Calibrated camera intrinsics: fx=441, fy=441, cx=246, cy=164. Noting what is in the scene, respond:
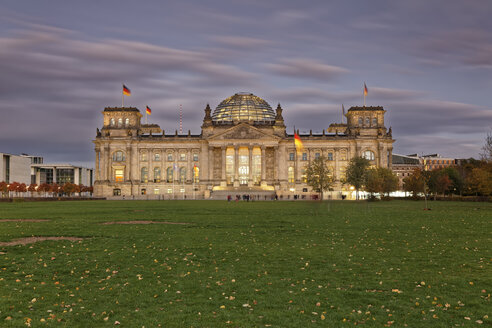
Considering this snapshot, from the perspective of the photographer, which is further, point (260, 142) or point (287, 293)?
point (260, 142)

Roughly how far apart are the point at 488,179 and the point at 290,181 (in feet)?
288

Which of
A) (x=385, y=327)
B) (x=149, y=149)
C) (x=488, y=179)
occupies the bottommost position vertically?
(x=385, y=327)

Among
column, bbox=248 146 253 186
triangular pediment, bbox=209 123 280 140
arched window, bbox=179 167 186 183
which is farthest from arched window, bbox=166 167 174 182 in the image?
column, bbox=248 146 253 186

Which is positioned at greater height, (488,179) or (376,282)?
(488,179)

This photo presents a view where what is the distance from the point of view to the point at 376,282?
1429cm

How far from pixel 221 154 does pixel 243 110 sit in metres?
22.5

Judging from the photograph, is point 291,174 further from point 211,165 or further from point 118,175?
point 118,175

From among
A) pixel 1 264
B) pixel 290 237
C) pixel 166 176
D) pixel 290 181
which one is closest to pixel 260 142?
pixel 290 181

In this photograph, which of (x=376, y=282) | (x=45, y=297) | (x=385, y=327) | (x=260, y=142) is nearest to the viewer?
(x=385, y=327)

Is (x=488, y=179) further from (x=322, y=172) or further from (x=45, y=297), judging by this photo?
(x=45, y=297)

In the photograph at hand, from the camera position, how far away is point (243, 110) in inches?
6265

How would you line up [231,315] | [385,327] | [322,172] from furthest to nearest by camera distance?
[322,172], [231,315], [385,327]

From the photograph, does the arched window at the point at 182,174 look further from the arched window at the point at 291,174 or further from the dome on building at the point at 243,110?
the arched window at the point at 291,174

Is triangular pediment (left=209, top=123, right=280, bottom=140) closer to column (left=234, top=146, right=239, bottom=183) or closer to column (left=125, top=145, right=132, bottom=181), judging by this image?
column (left=234, top=146, right=239, bottom=183)
